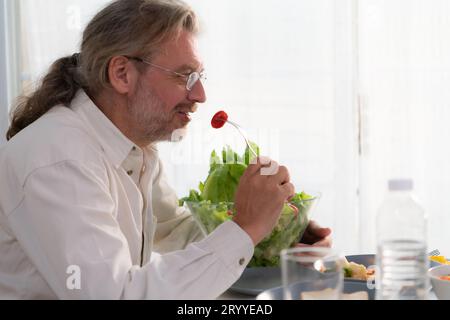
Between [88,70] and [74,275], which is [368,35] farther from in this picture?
[74,275]

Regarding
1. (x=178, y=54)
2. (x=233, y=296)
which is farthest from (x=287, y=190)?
(x=178, y=54)

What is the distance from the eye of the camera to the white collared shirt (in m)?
1.16

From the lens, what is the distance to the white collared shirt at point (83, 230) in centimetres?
116

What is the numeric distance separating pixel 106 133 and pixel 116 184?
12 centimetres

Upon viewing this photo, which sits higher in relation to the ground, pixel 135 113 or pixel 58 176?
pixel 135 113

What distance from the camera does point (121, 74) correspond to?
157 cm

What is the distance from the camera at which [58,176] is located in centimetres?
124

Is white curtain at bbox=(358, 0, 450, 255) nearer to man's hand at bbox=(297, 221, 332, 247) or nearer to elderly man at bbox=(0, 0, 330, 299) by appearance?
elderly man at bbox=(0, 0, 330, 299)

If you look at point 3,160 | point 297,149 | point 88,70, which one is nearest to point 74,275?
point 3,160

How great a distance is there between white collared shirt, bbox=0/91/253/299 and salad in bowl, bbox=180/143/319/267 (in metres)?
0.12

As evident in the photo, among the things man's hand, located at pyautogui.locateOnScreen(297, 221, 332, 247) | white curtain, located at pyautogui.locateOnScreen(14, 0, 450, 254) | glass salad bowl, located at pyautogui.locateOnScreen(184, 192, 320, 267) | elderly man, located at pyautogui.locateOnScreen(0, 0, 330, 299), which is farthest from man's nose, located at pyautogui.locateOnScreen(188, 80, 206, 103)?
white curtain, located at pyautogui.locateOnScreen(14, 0, 450, 254)

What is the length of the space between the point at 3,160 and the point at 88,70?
13.6 inches

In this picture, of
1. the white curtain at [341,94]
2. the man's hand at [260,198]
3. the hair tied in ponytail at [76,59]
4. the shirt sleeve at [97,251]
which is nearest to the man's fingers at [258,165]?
the man's hand at [260,198]
